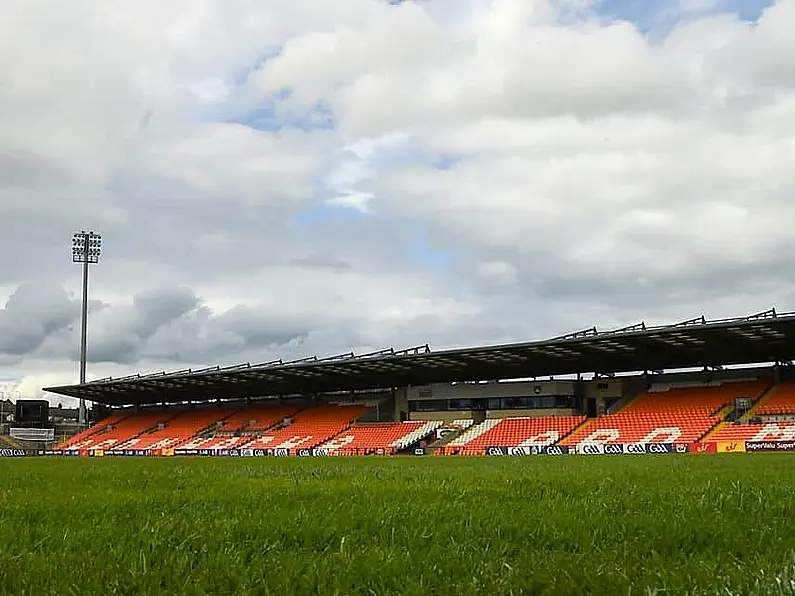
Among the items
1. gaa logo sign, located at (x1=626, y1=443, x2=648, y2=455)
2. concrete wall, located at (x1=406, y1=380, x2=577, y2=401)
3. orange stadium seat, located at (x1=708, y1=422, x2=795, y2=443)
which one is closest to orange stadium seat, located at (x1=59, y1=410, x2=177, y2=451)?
concrete wall, located at (x1=406, y1=380, x2=577, y2=401)

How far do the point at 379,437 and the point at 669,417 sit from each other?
1971 cm

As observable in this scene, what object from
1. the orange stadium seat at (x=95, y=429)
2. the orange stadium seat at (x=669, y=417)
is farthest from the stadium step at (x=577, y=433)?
the orange stadium seat at (x=95, y=429)

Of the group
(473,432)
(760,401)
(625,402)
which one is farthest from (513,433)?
(760,401)

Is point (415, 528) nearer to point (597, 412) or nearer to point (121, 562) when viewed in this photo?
point (121, 562)

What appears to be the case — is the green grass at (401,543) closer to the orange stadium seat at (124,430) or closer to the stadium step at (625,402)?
the stadium step at (625,402)

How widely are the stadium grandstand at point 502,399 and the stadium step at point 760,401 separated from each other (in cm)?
12

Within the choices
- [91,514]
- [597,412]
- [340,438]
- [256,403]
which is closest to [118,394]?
[256,403]

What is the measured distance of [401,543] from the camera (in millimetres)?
5387

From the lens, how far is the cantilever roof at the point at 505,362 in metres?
47.2

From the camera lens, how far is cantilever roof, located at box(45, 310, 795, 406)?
155 ft

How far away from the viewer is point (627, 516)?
6684 mm

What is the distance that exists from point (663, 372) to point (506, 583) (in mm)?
58582

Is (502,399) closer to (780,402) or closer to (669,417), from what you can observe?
(669,417)

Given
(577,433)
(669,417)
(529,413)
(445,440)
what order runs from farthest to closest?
(529,413)
(445,440)
(577,433)
(669,417)
